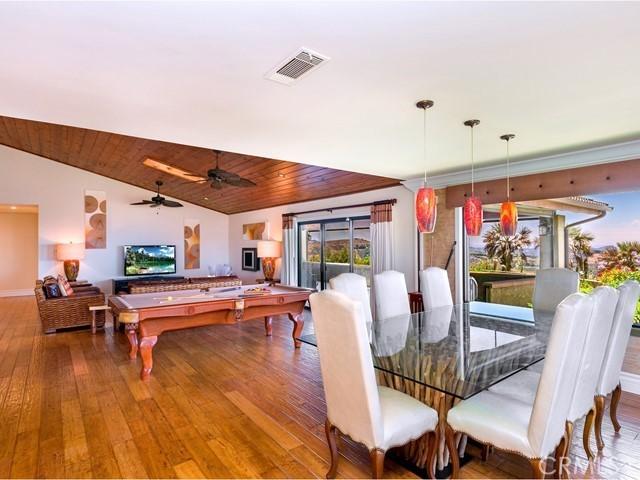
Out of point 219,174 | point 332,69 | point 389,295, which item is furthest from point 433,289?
point 219,174

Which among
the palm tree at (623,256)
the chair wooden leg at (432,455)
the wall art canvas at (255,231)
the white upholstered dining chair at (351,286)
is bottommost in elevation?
the chair wooden leg at (432,455)

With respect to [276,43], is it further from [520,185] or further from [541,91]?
[520,185]

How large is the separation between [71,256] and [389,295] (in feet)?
25.2

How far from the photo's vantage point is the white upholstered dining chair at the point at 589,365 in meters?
1.85

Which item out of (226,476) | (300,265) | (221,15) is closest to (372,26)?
(221,15)

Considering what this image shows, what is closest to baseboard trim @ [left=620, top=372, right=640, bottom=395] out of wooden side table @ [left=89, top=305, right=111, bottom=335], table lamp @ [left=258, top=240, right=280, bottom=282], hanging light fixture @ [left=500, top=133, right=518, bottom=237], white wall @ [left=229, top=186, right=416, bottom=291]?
hanging light fixture @ [left=500, top=133, right=518, bottom=237]

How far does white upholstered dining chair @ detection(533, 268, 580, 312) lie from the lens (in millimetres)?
3586

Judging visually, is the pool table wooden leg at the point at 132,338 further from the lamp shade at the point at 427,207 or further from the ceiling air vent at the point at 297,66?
the lamp shade at the point at 427,207

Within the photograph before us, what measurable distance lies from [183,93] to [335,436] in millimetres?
2400

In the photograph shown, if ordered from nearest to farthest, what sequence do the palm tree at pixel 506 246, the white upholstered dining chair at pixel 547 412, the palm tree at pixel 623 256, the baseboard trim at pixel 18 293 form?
the white upholstered dining chair at pixel 547 412
the palm tree at pixel 623 256
the palm tree at pixel 506 246
the baseboard trim at pixel 18 293

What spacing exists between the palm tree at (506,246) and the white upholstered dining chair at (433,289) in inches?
→ 42.7

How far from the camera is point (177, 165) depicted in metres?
6.36

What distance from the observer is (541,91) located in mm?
2246

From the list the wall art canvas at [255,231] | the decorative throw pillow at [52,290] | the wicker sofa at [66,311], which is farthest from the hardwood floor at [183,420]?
the wall art canvas at [255,231]
